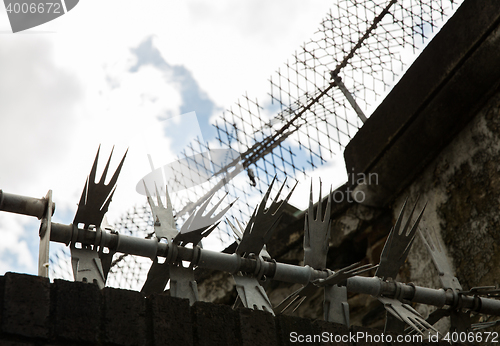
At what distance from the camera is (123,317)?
2182 mm

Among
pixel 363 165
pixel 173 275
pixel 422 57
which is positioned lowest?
pixel 173 275

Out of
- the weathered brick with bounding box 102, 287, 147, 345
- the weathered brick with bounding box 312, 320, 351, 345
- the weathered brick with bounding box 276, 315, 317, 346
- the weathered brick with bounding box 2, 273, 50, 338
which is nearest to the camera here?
the weathered brick with bounding box 2, 273, 50, 338

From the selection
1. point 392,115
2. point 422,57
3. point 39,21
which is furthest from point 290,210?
point 39,21

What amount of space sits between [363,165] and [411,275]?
4.11 ft

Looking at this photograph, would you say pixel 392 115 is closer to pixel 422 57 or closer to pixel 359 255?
pixel 422 57

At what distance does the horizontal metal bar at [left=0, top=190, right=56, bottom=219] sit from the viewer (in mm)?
2613

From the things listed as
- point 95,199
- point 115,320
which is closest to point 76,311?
point 115,320

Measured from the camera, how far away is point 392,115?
575 cm

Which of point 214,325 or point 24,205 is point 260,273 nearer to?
point 214,325

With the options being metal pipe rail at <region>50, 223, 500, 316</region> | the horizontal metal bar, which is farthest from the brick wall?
the horizontal metal bar

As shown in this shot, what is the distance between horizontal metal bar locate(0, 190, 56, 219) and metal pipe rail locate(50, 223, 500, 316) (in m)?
0.10

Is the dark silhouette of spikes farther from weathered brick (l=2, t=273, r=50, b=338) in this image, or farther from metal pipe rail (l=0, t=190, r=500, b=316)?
weathered brick (l=2, t=273, r=50, b=338)

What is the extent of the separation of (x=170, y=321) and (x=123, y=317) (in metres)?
0.19

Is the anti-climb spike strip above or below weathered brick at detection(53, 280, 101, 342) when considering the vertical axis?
above
